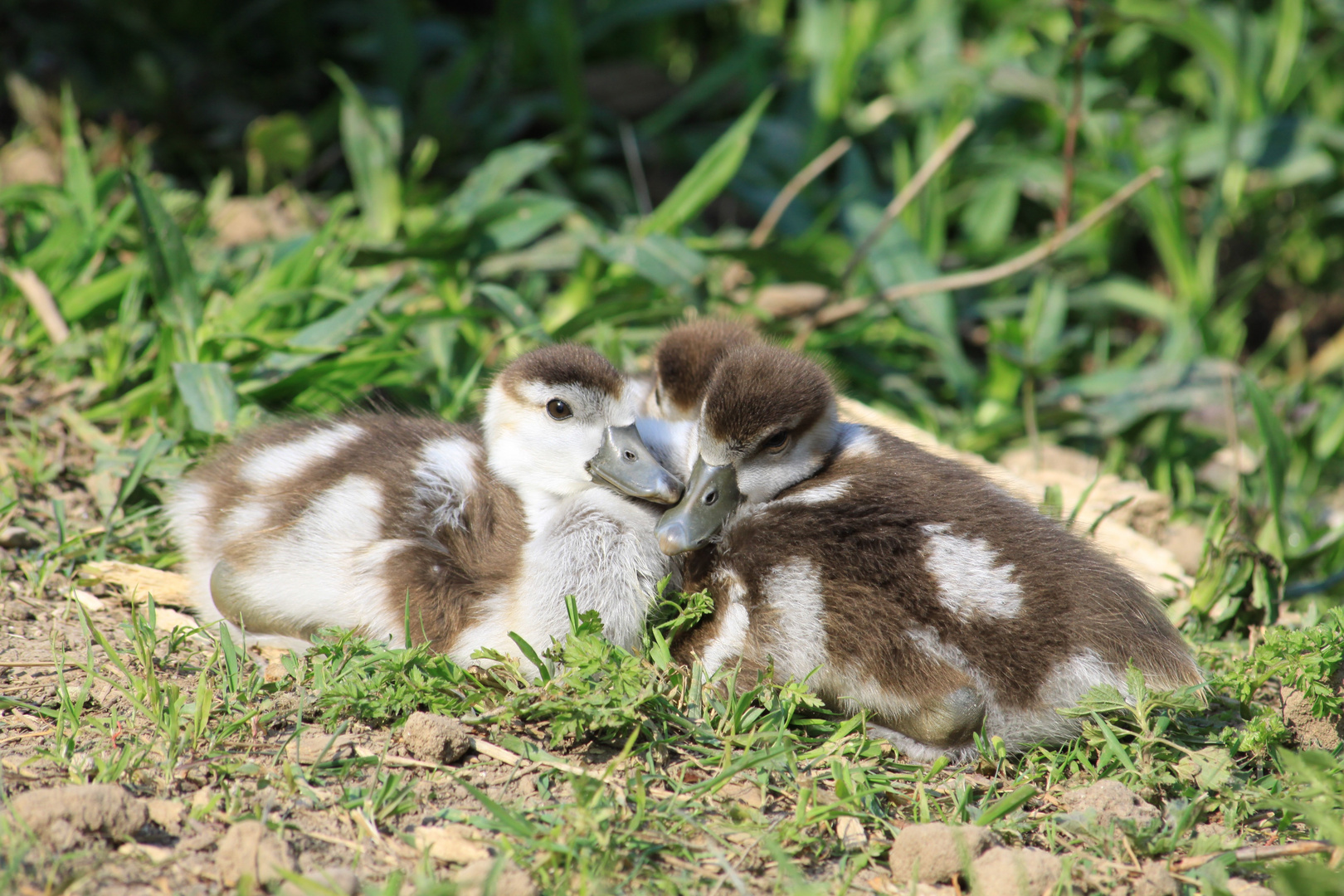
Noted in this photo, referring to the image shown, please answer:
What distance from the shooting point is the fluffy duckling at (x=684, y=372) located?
3.46 meters

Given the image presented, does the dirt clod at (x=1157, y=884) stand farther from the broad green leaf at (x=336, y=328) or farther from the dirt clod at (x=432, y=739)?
the broad green leaf at (x=336, y=328)

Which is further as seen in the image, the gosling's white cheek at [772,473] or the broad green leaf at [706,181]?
the broad green leaf at [706,181]

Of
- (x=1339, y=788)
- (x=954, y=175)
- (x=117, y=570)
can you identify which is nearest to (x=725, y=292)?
(x=954, y=175)

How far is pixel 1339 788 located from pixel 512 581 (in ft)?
6.81

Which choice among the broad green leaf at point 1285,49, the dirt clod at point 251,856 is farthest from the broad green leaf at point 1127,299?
the dirt clod at point 251,856

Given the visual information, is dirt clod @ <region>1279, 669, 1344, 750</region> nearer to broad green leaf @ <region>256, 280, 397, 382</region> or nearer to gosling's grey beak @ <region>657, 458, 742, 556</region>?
gosling's grey beak @ <region>657, 458, 742, 556</region>

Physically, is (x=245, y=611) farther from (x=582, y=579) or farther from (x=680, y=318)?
(x=680, y=318)

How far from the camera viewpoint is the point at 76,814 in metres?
2.21

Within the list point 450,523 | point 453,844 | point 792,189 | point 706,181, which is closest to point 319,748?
point 453,844

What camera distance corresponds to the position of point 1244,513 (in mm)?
4273

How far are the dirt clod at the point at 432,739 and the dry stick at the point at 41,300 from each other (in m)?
2.46

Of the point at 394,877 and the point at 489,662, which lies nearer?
the point at 394,877

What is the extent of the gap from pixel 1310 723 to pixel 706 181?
3.35m

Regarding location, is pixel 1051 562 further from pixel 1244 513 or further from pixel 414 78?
pixel 414 78
